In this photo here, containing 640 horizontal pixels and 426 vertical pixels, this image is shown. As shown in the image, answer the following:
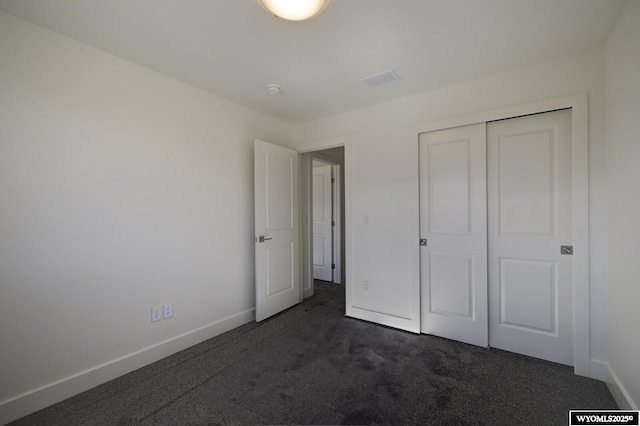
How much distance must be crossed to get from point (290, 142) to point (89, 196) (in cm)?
238

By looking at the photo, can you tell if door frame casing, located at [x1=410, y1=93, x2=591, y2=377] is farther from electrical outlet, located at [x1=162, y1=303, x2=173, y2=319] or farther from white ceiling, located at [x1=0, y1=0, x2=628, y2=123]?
electrical outlet, located at [x1=162, y1=303, x2=173, y2=319]

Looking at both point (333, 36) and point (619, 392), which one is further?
point (333, 36)

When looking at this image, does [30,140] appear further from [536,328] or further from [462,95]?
[536,328]

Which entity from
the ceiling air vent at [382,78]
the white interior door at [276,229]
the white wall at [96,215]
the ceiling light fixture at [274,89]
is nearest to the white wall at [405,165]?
the ceiling air vent at [382,78]

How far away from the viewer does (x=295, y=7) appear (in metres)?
1.44

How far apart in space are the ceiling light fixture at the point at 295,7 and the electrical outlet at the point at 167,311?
7.98 ft

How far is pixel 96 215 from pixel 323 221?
3.32 m

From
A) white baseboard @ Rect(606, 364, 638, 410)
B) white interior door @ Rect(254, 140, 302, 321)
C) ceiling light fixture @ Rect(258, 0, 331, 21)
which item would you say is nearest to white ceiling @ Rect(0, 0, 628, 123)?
ceiling light fixture @ Rect(258, 0, 331, 21)

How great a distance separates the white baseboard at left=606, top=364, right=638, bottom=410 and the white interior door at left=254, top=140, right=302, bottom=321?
2892mm

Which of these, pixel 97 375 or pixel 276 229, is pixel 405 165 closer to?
pixel 276 229

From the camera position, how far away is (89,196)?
193 cm

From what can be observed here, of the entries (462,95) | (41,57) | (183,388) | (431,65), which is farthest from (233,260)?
(462,95)

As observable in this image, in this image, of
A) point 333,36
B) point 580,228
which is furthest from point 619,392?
point 333,36

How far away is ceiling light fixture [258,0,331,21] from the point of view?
141 cm
